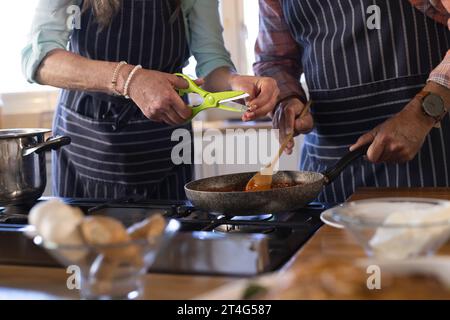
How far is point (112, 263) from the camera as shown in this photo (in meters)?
0.72

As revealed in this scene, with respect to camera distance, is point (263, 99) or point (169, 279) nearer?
point (169, 279)

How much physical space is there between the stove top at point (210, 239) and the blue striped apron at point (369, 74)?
43 cm

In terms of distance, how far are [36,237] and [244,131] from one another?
2.33m

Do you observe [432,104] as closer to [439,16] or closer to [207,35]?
[439,16]

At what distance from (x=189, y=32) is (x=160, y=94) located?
16.0 inches

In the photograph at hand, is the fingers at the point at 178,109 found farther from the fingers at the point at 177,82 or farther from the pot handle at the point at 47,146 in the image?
the pot handle at the point at 47,146

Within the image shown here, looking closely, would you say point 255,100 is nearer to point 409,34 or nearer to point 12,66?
point 409,34

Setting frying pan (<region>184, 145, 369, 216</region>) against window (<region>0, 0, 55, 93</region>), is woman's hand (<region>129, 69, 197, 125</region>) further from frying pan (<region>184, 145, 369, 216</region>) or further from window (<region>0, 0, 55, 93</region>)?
window (<region>0, 0, 55, 93</region>)

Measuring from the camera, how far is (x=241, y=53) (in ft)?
11.9

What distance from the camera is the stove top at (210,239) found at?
0.82m

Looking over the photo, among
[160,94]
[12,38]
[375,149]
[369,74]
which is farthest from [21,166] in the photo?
[12,38]

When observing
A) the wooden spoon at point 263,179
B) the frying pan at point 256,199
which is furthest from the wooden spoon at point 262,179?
the frying pan at point 256,199

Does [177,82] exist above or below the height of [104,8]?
below

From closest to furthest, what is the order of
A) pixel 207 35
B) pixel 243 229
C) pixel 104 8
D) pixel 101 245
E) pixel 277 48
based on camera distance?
pixel 101 245, pixel 243 229, pixel 104 8, pixel 207 35, pixel 277 48
